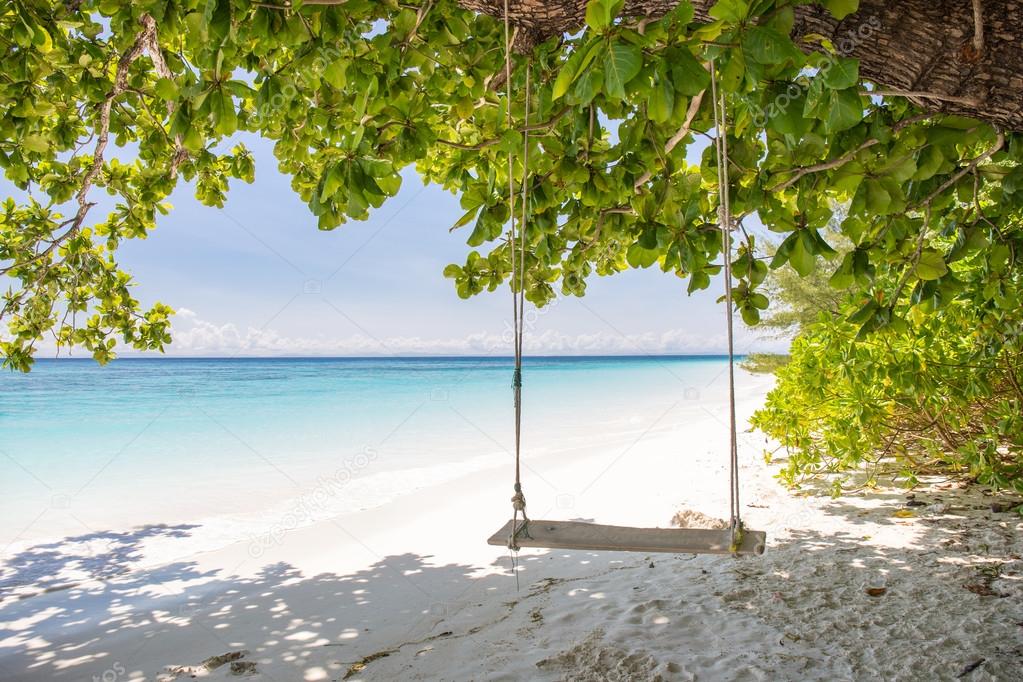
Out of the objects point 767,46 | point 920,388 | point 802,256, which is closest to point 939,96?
point 802,256

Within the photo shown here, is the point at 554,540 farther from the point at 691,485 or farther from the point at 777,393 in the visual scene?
the point at 691,485

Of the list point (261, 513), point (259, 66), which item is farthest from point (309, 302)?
point (259, 66)

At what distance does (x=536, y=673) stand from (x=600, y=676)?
255mm

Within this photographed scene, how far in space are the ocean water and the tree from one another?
5.29 meters

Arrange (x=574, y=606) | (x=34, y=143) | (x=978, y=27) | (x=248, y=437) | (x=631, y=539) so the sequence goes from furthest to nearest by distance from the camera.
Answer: (x=248, y=437) < (x=574, y=606) < (x=34, y=143) < (x=631, y=539) < (x=978, y=27)

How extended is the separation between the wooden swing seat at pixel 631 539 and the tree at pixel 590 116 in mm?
829

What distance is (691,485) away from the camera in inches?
246

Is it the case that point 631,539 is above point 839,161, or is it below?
below

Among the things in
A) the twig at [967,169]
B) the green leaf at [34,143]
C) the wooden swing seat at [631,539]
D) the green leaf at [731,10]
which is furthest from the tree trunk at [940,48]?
the green leaf at [34,143]

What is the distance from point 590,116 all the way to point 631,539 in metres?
1.30

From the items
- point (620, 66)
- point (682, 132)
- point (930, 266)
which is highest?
point (682, 132)

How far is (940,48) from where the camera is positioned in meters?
1.36

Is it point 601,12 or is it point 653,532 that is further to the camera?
point 653,532

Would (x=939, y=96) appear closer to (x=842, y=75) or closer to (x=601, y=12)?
(x=842, y=75)
